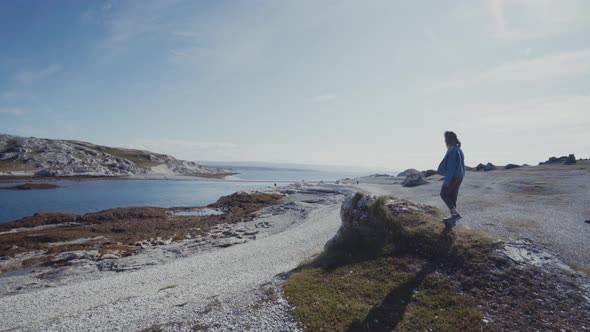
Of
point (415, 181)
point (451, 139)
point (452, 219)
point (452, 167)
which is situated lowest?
point (415, 181)

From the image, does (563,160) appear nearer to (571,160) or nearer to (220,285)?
(571,160)

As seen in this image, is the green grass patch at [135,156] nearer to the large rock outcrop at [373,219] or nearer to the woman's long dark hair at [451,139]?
the large rock outcrop at [373,219]

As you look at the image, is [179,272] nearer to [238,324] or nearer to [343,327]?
[238,324]

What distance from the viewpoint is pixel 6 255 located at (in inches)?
915

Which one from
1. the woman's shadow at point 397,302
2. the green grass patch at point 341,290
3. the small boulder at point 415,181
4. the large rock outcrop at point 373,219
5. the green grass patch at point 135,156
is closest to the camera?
the woman's shadow at point 397,302

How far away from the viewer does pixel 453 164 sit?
11586 mm

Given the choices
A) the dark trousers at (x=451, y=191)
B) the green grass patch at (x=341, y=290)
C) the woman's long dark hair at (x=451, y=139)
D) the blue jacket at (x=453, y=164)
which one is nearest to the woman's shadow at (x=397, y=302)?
the green grass patch at (x=341, y=290)

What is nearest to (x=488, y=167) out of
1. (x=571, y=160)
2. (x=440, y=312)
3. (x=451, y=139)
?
(x=571, y=160)

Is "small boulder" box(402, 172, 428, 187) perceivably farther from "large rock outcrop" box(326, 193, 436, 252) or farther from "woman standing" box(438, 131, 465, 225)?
"woman standing" box(438, 131, 465, 225)

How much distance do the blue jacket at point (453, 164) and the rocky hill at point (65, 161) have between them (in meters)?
129

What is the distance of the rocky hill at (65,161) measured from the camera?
110 metres

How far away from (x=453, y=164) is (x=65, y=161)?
149302mm

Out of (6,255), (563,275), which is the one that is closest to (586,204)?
(563,275)

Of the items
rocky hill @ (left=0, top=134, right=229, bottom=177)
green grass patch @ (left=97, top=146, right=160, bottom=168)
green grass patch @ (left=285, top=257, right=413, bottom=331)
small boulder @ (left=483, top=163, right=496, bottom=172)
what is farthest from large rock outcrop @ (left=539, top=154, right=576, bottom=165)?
green grass patch @ (left=97, top=146, right=160, bottom=168)
